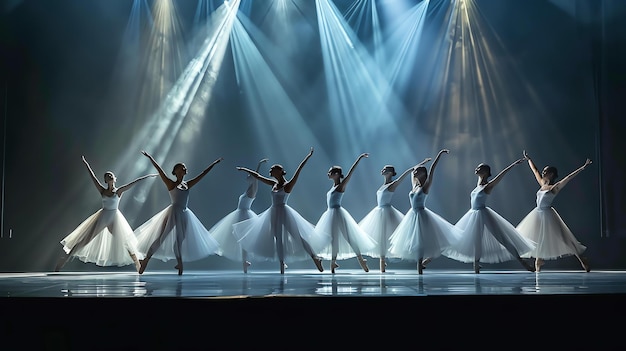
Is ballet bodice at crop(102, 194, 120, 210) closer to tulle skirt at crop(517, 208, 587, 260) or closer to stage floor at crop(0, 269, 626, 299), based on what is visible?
stage floor at crop(0, 269, 626, 299)

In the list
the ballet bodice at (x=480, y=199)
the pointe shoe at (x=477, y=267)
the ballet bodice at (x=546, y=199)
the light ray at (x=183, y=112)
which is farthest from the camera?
the light ray at (x=183, y=112)

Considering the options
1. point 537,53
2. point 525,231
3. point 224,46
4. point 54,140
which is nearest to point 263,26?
point 224,46

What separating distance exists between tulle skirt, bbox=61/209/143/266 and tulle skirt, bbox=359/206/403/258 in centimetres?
310

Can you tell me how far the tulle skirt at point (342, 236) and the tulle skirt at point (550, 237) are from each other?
2158 millimetres

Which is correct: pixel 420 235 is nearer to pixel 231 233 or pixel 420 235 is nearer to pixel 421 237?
pixel 421 237

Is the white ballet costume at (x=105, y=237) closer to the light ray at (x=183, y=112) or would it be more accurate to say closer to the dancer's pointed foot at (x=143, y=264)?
the dancer's pointed foot at (x=143, y=264)

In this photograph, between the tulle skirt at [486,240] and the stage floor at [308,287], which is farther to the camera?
the tulle skirt at [486,240]

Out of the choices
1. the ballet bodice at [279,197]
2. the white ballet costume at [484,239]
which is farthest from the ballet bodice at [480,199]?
the ballet bodice at [279,197]

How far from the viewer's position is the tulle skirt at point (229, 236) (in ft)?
25.7

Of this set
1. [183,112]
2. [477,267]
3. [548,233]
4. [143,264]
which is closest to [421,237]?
[477,267]

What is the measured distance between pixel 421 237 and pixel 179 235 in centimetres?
295

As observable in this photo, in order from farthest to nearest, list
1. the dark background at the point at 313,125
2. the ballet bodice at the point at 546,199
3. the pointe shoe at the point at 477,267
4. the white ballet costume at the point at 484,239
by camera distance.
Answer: the dark background at the point at 313,125 → the ballet bodice at the point at 546,199 → the white ballet costume at the point at 484,239 → the pointe shoe at the point at 477,267

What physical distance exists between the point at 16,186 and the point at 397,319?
8.19 meters

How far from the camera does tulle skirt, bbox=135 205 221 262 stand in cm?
706
